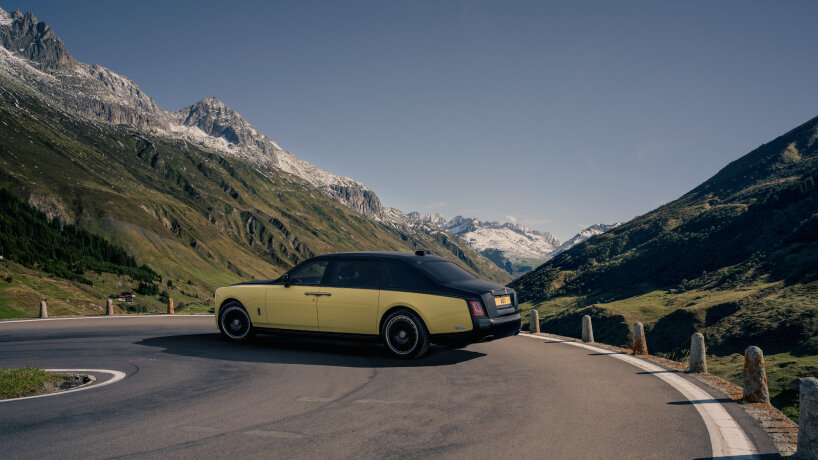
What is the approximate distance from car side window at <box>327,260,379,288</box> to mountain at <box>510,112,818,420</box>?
42.1m

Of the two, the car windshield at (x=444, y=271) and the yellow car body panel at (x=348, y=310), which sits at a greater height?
the car windshield at (x=444, y=271)

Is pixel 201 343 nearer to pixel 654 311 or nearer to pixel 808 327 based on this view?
pixel 808 327

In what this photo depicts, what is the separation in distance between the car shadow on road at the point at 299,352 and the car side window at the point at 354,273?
1.27 metres

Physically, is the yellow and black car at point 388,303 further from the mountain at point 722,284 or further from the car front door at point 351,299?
the mountain at point 722,284

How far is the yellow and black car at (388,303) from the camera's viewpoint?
9.75 m

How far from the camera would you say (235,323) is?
40.2 feet

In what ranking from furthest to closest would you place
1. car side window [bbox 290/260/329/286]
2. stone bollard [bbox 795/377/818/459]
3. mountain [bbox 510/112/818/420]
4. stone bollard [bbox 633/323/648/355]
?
mountain [bbox 510/112/818/420], stone bollard [bbox 633/323/648/355], car side window [bbox 290/260/329/286], stone bollard [bbox 795/377/818/459]

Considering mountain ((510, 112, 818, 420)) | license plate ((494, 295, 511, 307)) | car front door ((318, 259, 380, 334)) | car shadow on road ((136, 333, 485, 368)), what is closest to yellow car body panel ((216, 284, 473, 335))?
car front door ((318, 259, 380, 334))

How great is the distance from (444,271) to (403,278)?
94 centimetres

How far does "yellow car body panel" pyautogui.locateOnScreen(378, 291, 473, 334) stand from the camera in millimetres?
9625

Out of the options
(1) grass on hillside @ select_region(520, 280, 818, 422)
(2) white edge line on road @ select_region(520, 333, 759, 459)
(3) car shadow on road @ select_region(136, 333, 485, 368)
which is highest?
(3) car shadow on road @ select_region(136, 333, 485, 368)

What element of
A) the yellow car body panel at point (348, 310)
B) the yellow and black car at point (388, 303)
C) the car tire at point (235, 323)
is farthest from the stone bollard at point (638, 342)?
the car tire at point (235, 323)

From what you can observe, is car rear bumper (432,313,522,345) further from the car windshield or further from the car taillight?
the car windshield

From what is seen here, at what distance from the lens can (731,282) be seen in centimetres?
12600
